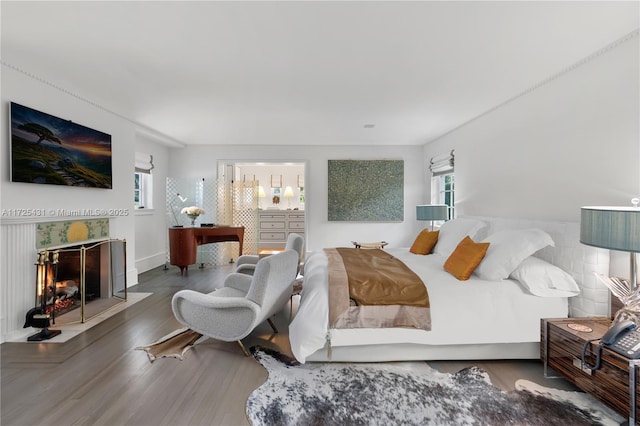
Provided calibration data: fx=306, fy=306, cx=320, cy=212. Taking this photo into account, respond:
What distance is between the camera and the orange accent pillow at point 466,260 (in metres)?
Result: 2.52

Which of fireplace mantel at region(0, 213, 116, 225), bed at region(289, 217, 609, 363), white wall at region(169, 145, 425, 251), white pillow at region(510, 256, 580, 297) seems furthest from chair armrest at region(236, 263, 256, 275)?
white pillow at region(510, 256, 580, 297)

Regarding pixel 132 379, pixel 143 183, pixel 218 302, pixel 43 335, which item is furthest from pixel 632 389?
pixel 143 183

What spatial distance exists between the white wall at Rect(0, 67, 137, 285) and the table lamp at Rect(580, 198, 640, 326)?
4.43 meters

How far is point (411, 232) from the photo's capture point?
251 inches

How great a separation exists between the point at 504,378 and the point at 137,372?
2.67 m

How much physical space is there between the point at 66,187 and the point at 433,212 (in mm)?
4846

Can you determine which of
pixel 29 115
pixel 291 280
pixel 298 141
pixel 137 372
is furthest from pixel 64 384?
pixel 298 141

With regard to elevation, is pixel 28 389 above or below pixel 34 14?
below

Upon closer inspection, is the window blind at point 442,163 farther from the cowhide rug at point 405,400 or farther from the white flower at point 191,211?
the white flower at point 191,211

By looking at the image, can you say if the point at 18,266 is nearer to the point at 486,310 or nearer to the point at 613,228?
the point at 486,310

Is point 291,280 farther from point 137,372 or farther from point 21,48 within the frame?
point 21,48

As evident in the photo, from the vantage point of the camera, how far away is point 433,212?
4891 millimetres

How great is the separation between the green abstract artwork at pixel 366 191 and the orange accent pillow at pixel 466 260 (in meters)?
3.57

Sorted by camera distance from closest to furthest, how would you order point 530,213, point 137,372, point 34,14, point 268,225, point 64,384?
point 34,14 < point 64,384 < point 137,372 < point 530,213 < point 268,225
